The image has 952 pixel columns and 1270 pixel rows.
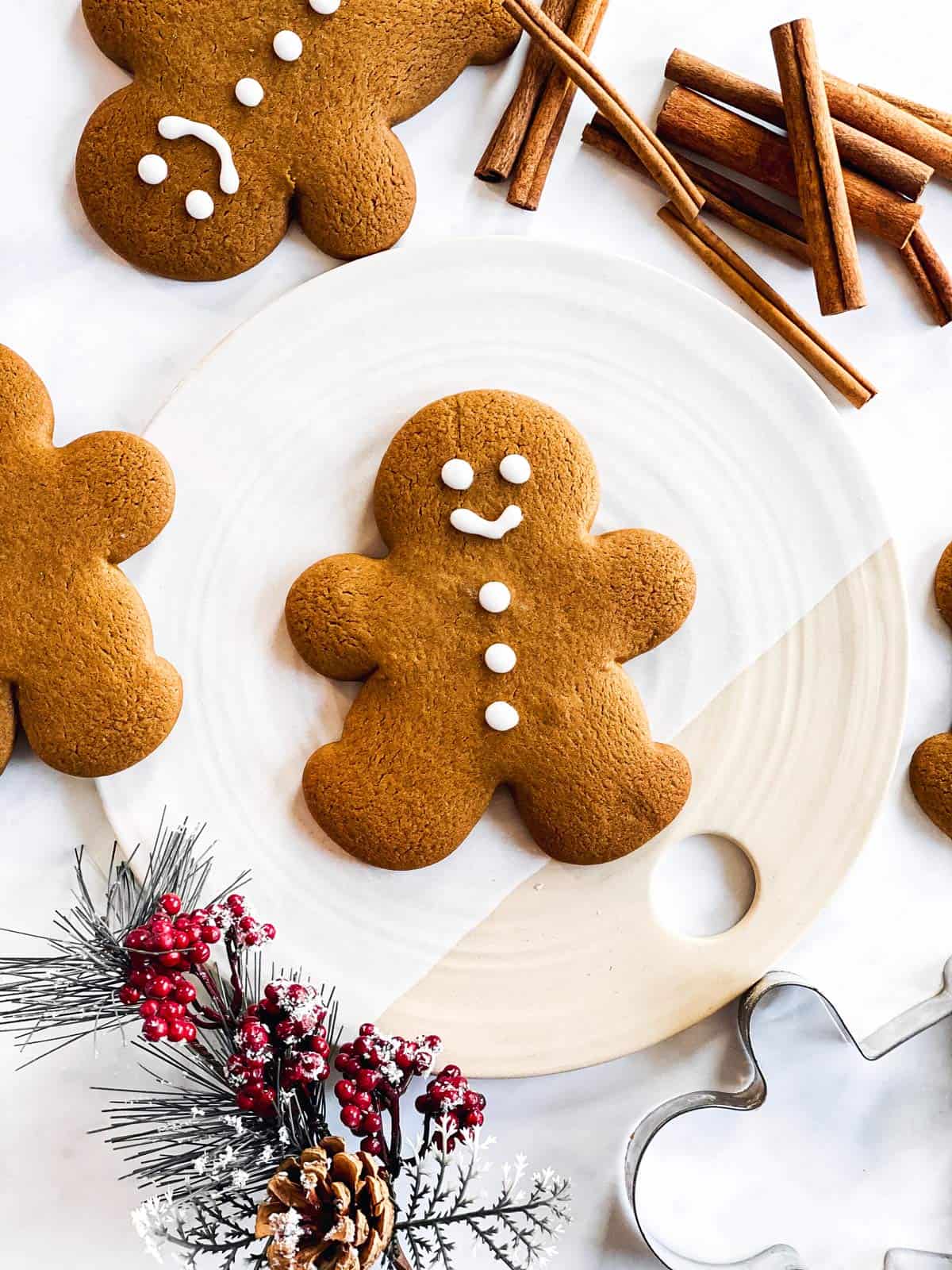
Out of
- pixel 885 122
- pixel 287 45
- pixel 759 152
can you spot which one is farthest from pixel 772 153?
pixel 287 45

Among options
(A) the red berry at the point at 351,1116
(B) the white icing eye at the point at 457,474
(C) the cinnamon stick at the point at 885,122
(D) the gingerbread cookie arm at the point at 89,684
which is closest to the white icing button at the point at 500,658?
(B) the white icing eye at the point at 457,474

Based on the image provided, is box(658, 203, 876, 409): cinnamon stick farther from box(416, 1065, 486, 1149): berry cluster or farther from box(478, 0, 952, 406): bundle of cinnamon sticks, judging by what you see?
box(416, 1065, 486, 1149): berry cluster

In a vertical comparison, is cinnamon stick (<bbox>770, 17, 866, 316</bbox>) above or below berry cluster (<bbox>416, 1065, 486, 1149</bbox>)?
above

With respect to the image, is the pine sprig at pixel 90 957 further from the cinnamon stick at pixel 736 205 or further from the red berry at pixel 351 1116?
the cinnamon stick at pixel 736 205

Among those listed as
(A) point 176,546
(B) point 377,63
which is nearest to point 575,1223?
(A) point 176,546

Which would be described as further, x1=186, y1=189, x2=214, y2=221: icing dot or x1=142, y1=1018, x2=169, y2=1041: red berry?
x1=186, y1=189, x2=214, y2=221: icing dot

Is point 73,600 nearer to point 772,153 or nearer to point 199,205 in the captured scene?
point 199,205

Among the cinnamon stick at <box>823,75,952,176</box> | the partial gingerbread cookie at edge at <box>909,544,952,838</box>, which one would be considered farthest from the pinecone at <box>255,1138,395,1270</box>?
the cinnamon stick at <box>823,75,952,176</box>

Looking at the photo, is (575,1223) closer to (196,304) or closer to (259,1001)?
(259,1001)
